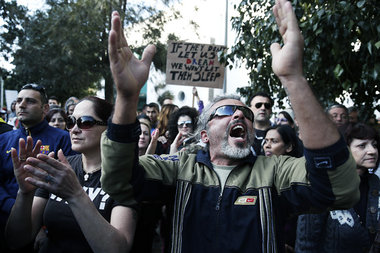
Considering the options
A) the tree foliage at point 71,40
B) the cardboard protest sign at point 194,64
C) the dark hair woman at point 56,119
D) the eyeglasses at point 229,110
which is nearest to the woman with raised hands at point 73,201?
the eyeglasses at point 229,110

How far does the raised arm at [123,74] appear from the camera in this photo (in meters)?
1.69

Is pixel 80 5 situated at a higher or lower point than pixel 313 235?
higher

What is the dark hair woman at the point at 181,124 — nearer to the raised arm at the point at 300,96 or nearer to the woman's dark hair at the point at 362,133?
the woman's dark hair at the point at 362,133

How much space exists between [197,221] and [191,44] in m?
5.53

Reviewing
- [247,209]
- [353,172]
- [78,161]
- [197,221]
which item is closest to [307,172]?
[353,172]

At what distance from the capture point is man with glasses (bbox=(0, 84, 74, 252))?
3.47 m

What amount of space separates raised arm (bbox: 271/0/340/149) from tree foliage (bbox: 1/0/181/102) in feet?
46.6

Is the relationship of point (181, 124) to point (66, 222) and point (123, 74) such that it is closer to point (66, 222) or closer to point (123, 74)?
point (66, 222)

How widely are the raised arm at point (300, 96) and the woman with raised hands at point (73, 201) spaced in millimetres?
1133

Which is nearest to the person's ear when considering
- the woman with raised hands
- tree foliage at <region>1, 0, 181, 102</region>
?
the woman with raised hands

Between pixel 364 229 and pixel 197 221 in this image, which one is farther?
pixel 364 229

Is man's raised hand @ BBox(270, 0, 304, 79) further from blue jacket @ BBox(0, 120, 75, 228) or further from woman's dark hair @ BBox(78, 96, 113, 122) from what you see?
blue jacket @ BBox(0, 120, 75, 228)

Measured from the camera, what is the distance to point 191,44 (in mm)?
7164

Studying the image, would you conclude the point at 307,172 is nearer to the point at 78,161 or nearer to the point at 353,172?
the point at 353,172
